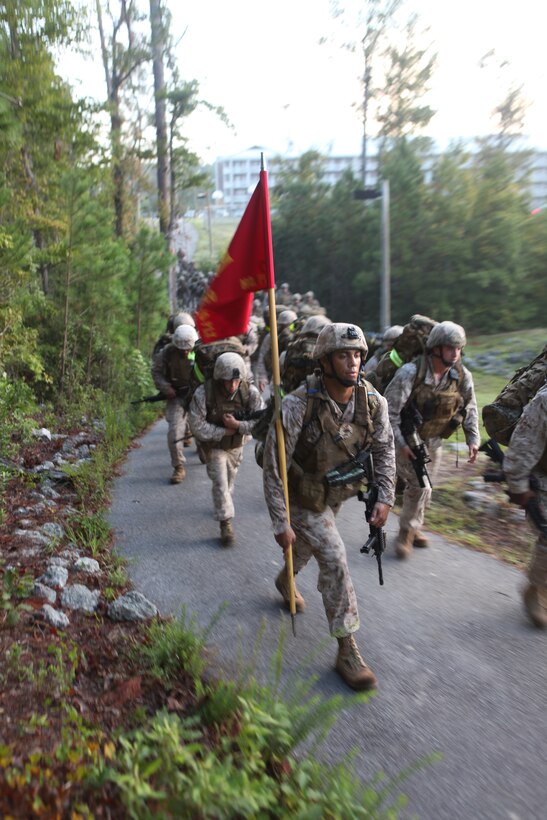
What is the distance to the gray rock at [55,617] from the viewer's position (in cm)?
361

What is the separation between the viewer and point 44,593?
3898 mm

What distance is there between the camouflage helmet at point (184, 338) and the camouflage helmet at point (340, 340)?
4.02 metres

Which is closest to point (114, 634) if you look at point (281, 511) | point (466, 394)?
point (281, 511)

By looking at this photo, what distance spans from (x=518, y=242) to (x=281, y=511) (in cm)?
2189

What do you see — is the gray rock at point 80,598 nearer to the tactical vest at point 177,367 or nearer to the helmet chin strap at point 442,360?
the helmet chin strap at point 442,360

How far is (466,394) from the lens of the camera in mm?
5031

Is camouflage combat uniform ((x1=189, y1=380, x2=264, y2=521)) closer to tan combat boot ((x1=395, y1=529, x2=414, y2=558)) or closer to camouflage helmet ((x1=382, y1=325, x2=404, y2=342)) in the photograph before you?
tan combat boot ((x1=395, y1=529, x2=414, y2=558))

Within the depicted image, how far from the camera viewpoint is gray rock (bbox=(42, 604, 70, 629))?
361 centimetres

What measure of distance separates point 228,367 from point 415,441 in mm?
1798

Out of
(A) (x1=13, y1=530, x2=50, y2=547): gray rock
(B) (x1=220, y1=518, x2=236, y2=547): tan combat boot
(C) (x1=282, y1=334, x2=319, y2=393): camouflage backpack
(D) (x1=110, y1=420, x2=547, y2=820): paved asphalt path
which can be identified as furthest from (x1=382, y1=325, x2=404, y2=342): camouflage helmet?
(A) (x1=13, y1=530, x2=50, y2=547): gray rock

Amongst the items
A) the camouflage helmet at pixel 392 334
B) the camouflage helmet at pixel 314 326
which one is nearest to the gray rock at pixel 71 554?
the camouflage helmet at pixel 314 326

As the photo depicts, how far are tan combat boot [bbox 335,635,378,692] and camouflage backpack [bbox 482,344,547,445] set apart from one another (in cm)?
188

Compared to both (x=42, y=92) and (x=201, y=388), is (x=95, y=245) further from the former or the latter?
(x=201, y=388)

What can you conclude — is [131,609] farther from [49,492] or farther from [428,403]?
[428,403]
